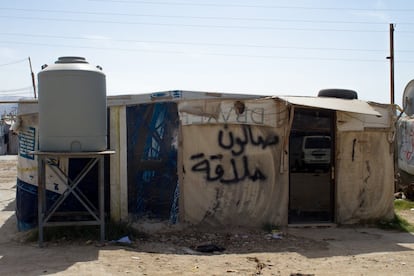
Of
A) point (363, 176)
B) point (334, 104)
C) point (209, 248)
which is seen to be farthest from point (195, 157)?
point (363, 176)

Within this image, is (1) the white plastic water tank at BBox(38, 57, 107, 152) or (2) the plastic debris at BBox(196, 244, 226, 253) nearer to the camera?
(1) the white plastic water tank at BBox(38, 57, 107, 152)

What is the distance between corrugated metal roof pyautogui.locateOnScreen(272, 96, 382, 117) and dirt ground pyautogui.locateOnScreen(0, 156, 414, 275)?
2.42 meters

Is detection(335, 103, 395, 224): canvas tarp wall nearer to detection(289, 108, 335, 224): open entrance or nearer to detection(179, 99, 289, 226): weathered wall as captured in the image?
detection(289, 108, 335, 224): open entrance

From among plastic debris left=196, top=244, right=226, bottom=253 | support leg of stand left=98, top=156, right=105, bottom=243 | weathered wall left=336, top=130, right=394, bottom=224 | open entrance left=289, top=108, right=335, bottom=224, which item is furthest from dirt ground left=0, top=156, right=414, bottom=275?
open entrance left=289, top=108, right=335, bottom=224

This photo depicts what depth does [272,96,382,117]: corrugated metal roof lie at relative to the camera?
865cm

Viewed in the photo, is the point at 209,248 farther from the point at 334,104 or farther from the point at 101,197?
the point at 334,104

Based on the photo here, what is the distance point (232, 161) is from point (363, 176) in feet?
9.80

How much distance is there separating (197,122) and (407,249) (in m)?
4.33

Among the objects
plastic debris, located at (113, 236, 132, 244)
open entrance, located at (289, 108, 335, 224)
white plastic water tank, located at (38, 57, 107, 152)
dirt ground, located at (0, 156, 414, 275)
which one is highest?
white plastic water tank, located at (38, 57, 107, 152)

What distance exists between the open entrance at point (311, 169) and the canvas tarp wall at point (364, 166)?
0.23 meters

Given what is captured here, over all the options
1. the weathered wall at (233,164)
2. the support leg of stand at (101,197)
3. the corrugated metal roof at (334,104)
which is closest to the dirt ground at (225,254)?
the support leg of stand at (101,197)

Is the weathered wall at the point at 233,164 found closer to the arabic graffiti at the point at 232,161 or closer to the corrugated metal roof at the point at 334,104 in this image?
the arabic graffiti at the point at 232,161

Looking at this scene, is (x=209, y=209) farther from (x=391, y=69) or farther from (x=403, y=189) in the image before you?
(x=391, y=69)

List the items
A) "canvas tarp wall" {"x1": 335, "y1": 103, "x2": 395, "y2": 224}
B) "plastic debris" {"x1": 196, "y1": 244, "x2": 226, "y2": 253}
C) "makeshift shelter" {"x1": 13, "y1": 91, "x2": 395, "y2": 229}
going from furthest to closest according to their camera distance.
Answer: "canvas tarp wall" {"x1": 335, "y1": 103, "x2": 395, "y2": 224}, "makeshift shelter" {"x1": 13, "y1": 91, "x2": 395, "y2": 229}, "plastic debris" {"x1": 196, "y1": 244, "x2": 226, "y2": 253}
